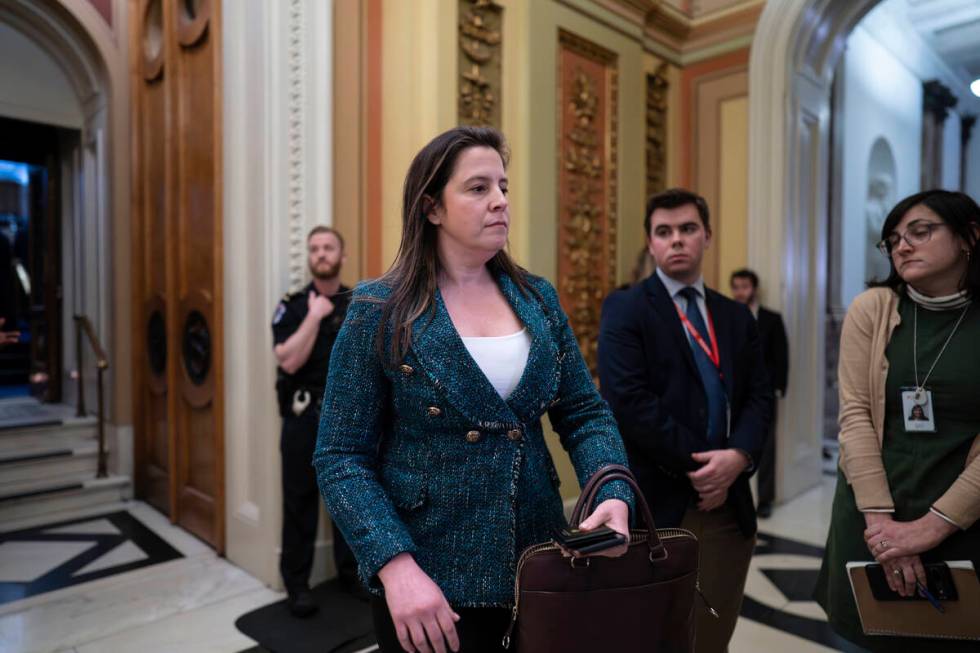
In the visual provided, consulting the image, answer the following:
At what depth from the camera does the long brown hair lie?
1.08 metres

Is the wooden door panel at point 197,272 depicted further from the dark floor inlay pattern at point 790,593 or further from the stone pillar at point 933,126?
the stone pillar at point 933,126

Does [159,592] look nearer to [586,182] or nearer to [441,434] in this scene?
[441,434]

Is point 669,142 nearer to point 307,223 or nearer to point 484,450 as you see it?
point 307,223

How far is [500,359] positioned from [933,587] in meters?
1.21

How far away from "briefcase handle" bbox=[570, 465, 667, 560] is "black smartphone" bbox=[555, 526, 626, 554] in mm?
53

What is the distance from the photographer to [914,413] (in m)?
1.59

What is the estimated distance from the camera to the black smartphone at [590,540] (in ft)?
3.09

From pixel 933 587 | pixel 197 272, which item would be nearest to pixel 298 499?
pixel 197 272

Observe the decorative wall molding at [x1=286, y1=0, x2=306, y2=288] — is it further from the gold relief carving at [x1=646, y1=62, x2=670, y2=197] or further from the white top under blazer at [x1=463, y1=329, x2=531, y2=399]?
the gold relief carving at [x1=646, y1=62, x2=670, y2=197]

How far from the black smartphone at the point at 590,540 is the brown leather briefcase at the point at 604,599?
25 millimetres

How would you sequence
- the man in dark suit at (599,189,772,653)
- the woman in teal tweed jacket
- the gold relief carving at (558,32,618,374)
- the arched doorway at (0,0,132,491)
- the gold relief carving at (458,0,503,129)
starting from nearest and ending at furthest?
the woman in teal tweed jacket < the man in dark suit at (599,189,772,653) < the gold relief carving at (458,0,503,129) < the gold relief carving at (558,32,618,374) < the arched doorway at (0,0,132,491)

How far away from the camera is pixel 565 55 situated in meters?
3.95

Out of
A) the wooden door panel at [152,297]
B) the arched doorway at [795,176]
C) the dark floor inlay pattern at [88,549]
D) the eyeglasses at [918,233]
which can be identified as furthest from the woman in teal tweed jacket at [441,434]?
the arched doorway at [795,176]

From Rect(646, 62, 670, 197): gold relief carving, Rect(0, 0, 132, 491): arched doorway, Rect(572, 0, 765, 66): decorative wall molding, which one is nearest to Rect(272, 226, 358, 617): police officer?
Rect(0, 0, 132, 491): arched doorway
